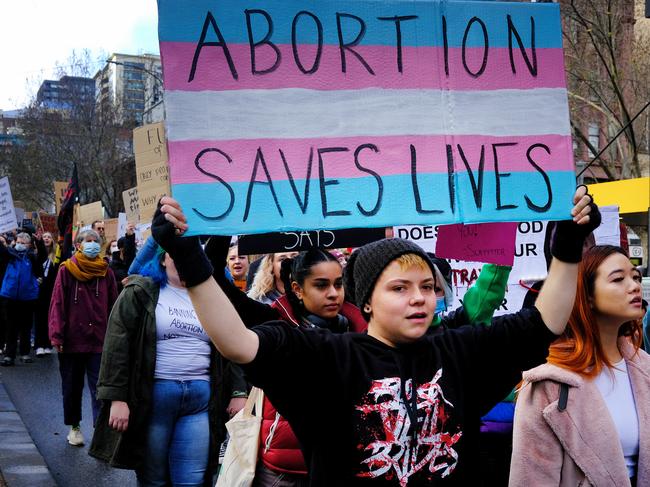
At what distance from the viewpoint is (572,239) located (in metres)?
2.42

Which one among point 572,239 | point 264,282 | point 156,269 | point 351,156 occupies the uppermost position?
point 351,156

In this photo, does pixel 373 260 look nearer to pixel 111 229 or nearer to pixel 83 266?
pixel 83 266

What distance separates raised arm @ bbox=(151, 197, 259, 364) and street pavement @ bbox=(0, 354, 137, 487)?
4.35 m

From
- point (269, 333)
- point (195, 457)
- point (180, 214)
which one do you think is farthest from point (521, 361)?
point (195, 457)

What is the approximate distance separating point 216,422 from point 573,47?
61.3ft

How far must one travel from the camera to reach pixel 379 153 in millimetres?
2596

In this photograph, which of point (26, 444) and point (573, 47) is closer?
point (26, 444)

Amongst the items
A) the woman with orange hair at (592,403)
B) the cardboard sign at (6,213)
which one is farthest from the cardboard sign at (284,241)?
the cardboard sign at (6,213)

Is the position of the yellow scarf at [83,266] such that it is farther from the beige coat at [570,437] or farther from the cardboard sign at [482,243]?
the beige coat at [570,437]

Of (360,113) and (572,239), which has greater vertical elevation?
(360,113)

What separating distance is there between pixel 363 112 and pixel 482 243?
2.58 ft

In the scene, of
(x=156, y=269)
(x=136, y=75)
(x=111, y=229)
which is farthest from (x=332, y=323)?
(x=136, y=75)

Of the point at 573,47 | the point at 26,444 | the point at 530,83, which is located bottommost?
the point at 26,444

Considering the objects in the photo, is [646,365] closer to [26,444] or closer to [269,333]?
[269,333]
